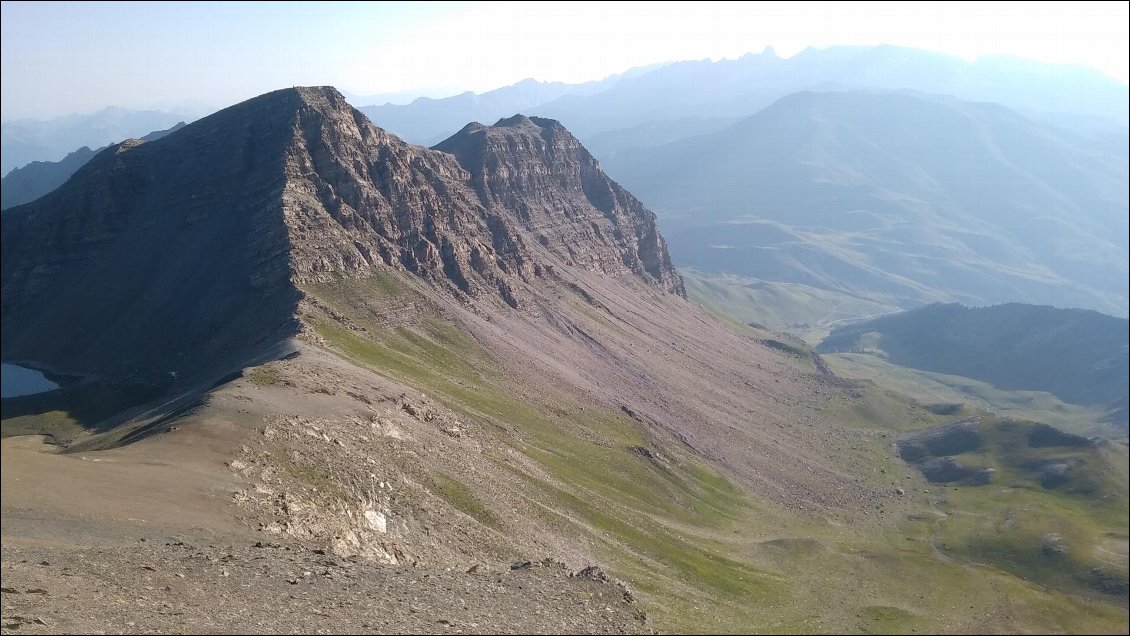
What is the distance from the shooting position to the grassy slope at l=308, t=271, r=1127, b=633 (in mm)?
42094

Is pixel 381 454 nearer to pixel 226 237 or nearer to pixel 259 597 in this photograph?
pixel 259 597

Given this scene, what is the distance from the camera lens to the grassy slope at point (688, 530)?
42.1m

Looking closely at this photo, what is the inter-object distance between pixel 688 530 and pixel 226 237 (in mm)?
98536

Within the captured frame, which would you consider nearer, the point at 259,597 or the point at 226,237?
the point at 259,597

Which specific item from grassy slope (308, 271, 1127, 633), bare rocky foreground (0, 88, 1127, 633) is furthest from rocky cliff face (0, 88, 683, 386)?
grassy slope (308, 271, 1127, 633)

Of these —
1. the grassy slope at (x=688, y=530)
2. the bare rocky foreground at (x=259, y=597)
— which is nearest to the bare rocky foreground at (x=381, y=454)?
the bare rocky foreground at (x=259, y=597)

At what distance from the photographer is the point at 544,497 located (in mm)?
88500

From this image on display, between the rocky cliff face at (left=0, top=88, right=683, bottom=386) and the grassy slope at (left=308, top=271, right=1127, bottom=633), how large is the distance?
1263 cm

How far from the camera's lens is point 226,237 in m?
133

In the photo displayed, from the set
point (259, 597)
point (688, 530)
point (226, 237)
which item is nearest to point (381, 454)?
point (259, 597)

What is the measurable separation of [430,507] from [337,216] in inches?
3859

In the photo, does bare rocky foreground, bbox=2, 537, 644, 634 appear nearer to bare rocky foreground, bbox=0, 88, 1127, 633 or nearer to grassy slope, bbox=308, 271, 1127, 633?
bare rocky foreground, bbox=0, 88, 1127, 633

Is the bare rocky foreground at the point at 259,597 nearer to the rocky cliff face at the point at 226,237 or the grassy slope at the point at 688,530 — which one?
the grassy slope at the point at 688,530

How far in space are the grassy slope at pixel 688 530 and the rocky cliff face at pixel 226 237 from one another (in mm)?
12634
